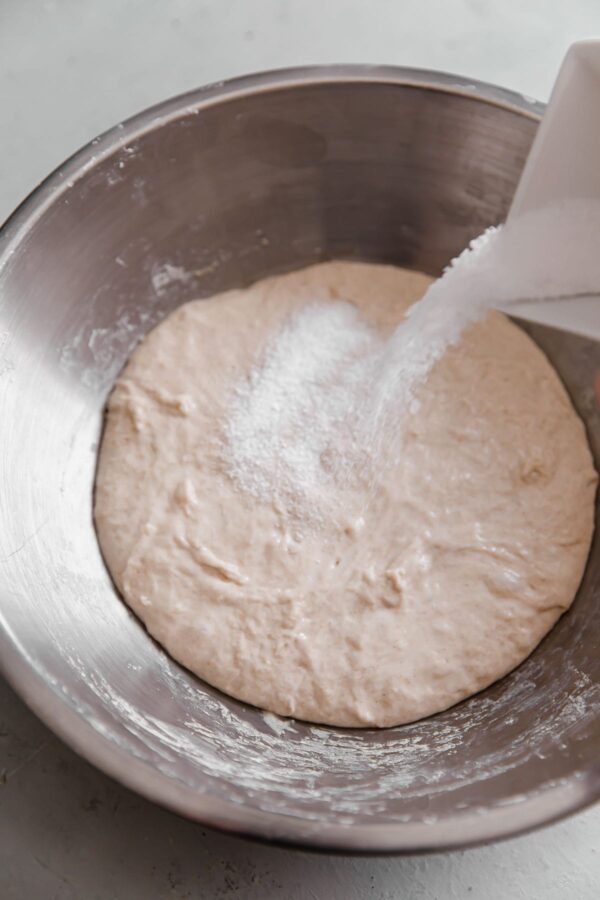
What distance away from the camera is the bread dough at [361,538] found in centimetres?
152

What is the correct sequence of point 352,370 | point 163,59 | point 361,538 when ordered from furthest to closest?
1. point 163,59
2. point 352,370
3. point 361,538

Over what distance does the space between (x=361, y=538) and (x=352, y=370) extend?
0.43m

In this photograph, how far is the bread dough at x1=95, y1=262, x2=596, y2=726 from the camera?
1.52 metres

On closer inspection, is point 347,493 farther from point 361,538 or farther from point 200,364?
point 200,364

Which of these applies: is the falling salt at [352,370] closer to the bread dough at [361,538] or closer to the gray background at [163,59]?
the bread dough at [361,538]

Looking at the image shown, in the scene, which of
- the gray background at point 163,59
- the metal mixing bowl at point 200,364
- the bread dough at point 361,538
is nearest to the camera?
the metal mixing bowl at point 200,364

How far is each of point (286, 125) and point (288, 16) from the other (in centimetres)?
74

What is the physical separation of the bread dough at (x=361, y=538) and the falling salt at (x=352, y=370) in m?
0.04

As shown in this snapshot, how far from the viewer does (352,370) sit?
1822mm

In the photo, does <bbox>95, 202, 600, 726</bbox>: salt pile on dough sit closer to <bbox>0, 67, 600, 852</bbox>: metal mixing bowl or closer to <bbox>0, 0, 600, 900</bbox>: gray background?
<bbox>0, 67, 600, 852</bbox>: metal mixing bowl

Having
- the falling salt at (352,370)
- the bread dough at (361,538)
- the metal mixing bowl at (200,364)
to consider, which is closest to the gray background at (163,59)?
the metal mixing bowl at (200,364)

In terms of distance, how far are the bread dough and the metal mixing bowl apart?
63 mm

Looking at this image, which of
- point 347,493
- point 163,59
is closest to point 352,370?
point 347,493

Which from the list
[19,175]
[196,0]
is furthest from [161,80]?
[19,175]
